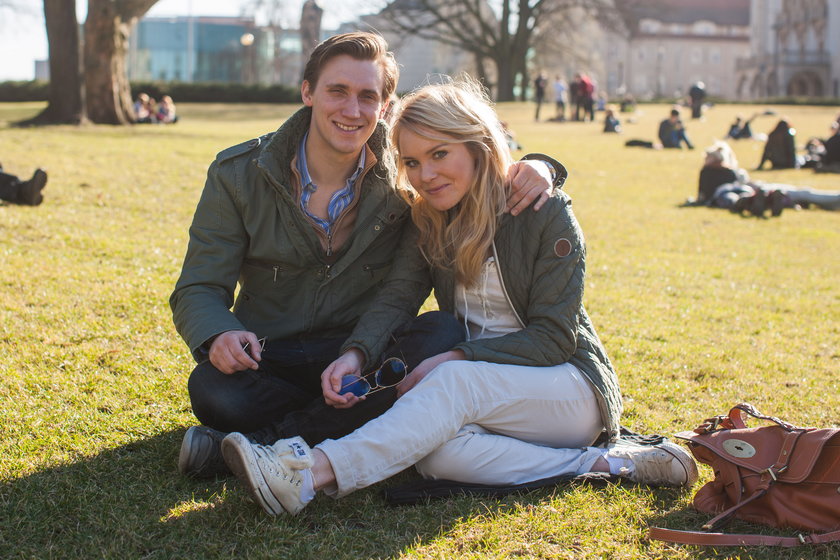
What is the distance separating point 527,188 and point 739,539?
57.7 inches

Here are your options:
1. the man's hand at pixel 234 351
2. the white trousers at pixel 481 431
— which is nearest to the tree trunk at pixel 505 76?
the white trousers at pixel 481 431

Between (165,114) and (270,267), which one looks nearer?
(270,267)

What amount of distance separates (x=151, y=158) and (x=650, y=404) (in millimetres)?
11229

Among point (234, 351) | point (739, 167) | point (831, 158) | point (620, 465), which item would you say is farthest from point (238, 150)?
point (739, 167)

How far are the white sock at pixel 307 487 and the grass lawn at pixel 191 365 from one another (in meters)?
0.07

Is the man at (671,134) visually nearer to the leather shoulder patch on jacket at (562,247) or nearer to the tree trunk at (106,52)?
the tree trunk at (106,52)

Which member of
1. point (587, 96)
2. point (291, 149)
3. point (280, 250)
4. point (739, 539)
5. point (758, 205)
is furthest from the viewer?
point (587, 96)

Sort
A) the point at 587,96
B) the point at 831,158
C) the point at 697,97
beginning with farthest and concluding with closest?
1. the point at 697,97
2. the point at 587,96
3. the point at 831,158

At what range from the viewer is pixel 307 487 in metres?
3.08

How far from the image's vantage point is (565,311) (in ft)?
11.3

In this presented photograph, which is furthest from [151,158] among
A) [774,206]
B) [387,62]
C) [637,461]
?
[637,461]

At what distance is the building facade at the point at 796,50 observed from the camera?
7931 centimetres

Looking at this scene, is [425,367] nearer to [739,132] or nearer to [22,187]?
[22,187]

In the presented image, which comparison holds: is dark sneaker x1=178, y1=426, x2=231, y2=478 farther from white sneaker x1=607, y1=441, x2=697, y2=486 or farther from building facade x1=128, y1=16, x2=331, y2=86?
building facade x1=128, y1=16, x2=331, y2=86
